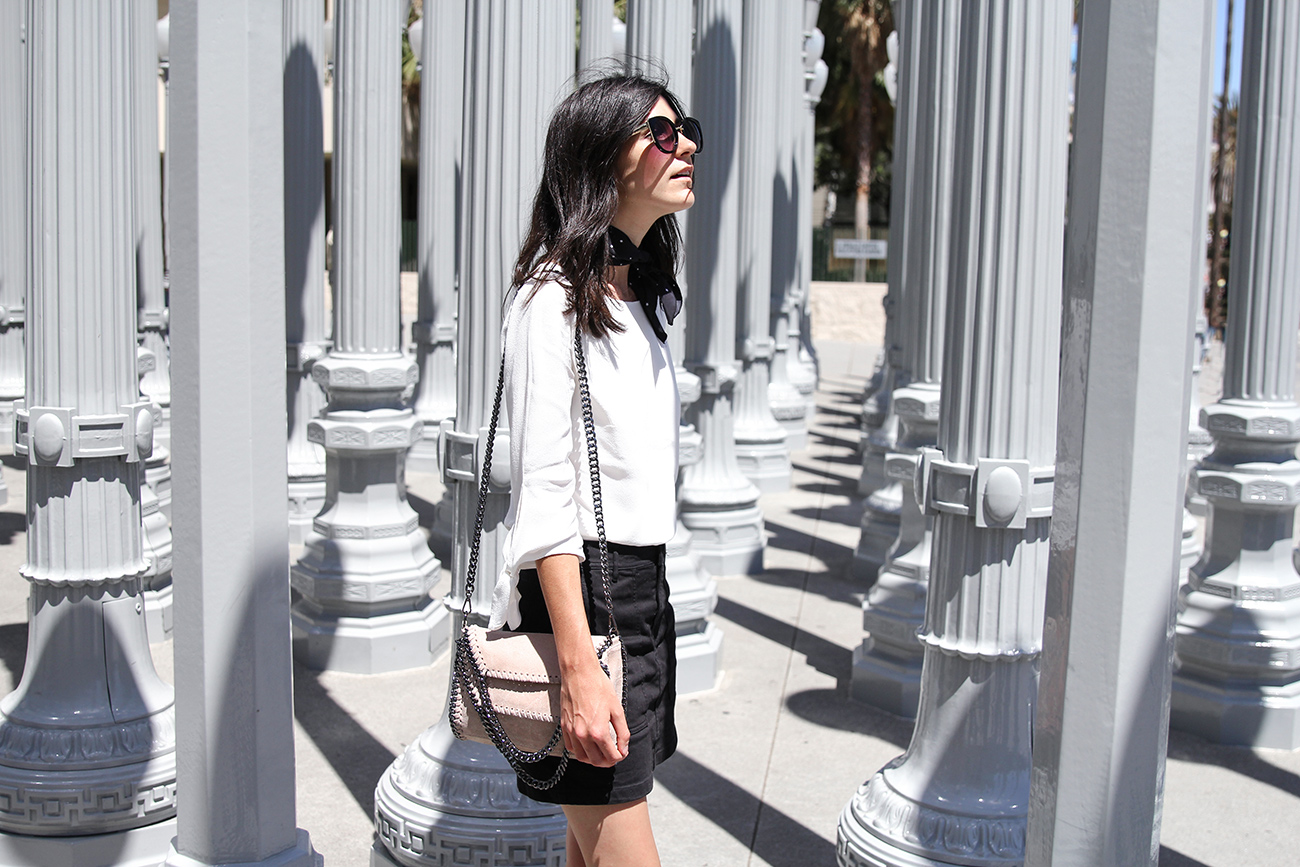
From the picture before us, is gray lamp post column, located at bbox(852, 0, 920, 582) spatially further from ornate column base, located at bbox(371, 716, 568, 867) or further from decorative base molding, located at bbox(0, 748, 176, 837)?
decorative base molding, located at bbox(0, 748, 176, 837)

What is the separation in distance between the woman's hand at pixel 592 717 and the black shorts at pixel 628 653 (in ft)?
0.36

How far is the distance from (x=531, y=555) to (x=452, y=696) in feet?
1.39

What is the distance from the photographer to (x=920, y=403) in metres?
6.16

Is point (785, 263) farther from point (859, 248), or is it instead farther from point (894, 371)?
point (859, 248)

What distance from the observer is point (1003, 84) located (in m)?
3.42

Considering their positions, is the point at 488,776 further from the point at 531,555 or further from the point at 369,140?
the point at 369,140

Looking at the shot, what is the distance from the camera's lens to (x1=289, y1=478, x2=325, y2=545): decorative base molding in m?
8.26

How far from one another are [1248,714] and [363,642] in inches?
165

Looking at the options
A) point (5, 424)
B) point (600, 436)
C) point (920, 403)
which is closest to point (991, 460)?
point (600, 436)

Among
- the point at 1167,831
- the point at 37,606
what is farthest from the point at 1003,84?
the point at 37,606

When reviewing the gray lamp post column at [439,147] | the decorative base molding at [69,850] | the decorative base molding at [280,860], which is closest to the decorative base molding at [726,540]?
the gray lamp post column at [439,147]

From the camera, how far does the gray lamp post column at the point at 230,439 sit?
2.40 metres

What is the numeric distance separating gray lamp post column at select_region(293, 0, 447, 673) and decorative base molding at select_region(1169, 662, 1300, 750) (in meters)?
3.76

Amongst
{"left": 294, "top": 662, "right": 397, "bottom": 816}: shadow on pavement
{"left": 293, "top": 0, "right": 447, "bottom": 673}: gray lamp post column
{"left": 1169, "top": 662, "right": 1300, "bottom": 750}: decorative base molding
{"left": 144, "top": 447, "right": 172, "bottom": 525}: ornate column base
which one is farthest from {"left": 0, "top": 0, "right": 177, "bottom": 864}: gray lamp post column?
{"left": 1169, "top": 662, "right": 1300, "bottom": 750}: decorative base molding
